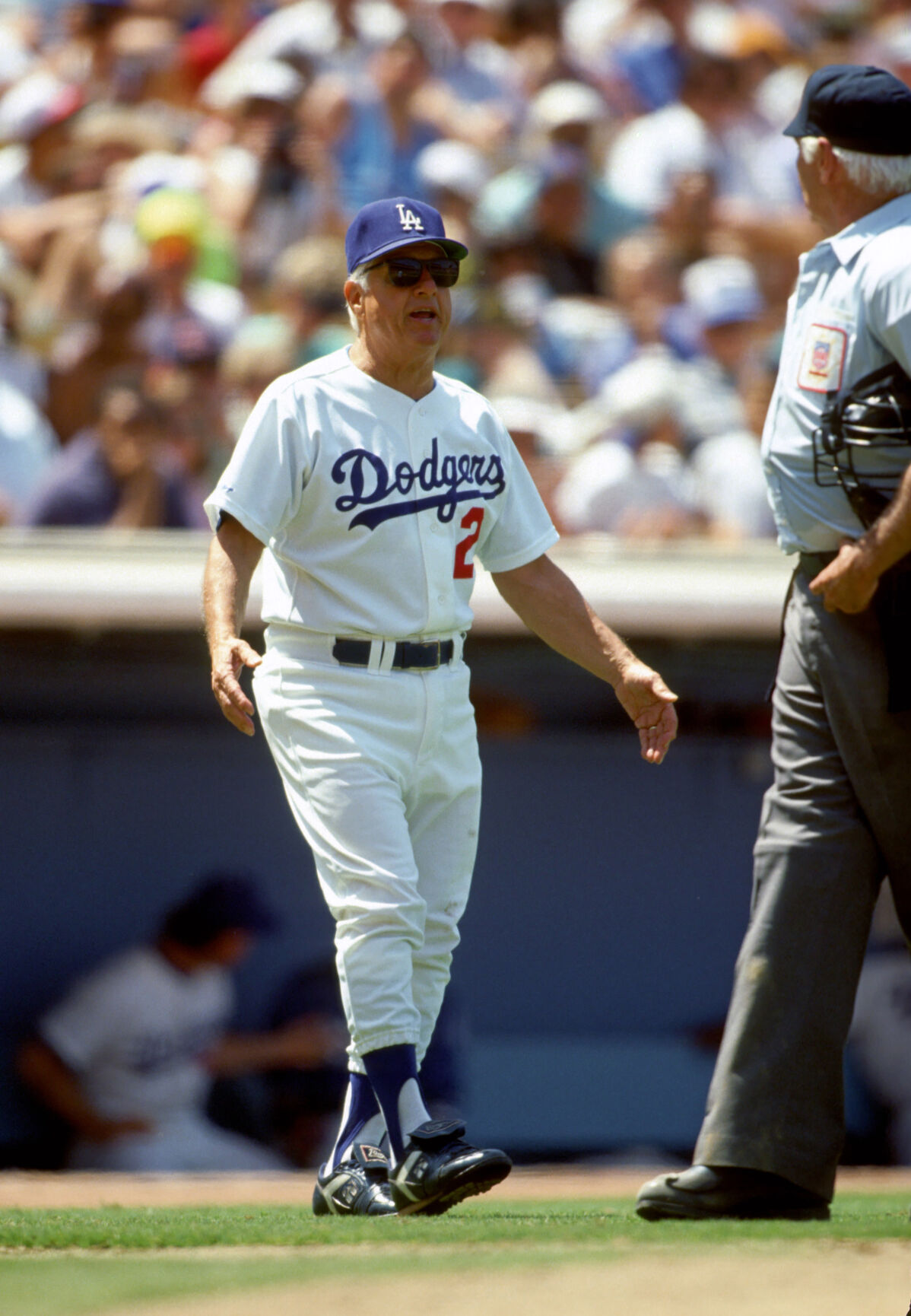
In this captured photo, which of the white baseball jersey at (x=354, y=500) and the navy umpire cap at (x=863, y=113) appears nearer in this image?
the navy umpire cap at (x=863, y=113)

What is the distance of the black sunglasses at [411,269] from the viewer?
321 cm

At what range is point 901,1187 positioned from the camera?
5.61 meters

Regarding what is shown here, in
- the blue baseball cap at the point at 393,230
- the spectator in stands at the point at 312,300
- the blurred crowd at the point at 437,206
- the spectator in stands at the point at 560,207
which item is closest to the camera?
the blue baseball cap at the point at 393,230

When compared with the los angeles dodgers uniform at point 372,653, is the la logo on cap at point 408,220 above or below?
above

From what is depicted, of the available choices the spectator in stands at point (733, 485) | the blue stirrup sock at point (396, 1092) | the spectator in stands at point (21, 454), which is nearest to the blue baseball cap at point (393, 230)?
the blue stirrup sock at point (396, 1092)

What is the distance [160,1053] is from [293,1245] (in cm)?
356

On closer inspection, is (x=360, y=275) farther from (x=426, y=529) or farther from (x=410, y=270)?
(x=426, y=529)

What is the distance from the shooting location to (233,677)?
9.82ft

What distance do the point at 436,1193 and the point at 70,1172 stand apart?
3534 millimetres

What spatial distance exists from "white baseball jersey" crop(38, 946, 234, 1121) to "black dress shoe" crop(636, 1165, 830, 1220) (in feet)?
11.6

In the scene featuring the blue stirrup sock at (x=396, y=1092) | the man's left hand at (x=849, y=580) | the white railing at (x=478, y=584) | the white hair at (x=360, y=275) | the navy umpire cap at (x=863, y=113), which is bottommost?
the blue stirrup sock at (x=396, y=1092)

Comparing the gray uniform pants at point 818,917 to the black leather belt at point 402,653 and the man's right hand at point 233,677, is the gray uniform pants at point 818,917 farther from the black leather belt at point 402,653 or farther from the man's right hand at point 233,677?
the man's right hand at point 233,677

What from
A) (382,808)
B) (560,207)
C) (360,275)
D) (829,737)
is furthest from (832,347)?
(560,207)

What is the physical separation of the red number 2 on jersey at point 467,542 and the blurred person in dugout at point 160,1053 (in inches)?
130
